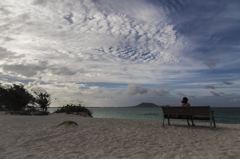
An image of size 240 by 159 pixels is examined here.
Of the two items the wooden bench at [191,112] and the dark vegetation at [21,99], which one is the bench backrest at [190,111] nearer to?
the wooden bench at [191,112]

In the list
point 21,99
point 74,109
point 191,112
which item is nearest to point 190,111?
point 191,112

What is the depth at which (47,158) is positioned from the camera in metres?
3.78

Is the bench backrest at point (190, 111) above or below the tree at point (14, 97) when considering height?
below

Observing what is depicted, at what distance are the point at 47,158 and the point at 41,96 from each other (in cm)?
1956

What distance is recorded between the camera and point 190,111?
8398 mm

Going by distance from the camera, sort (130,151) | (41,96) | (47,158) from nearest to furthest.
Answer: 1. (47,158)
2. (130,151)
3. (41,96)

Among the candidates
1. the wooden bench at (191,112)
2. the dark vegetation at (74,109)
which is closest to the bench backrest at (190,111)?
the wooden bench at (191,112)

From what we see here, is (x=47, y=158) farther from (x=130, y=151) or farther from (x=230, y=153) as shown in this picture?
(x=230, y=153)

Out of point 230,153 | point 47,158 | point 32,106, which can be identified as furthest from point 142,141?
point 32,106

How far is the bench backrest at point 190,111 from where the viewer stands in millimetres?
8070

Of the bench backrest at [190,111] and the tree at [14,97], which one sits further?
the tree at [14,97]

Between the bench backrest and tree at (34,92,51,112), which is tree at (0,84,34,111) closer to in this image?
tree at (34,92,51,112)

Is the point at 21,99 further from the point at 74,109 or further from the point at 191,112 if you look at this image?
the point at 191,112

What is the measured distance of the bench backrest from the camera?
8070 millimetres
